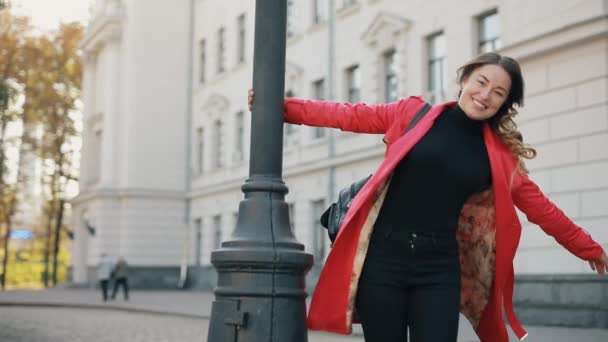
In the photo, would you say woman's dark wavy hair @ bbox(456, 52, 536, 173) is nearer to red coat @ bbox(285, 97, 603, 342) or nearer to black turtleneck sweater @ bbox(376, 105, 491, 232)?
red coat @ bbox(285, 97, 603, 342)

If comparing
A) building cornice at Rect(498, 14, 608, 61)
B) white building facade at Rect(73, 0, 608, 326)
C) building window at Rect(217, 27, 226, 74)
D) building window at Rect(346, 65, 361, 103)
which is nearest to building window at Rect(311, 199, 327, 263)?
white building facade at Rect(73, 0, 608, 326)

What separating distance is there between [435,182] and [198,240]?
117 ft

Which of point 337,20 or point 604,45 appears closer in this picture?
point 604,45

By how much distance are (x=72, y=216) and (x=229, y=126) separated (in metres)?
14.9

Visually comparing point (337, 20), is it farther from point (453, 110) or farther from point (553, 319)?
point (453, 110)

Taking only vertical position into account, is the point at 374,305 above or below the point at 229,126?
below

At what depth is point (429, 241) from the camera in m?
3.97

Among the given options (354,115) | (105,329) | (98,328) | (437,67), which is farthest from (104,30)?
(354,115)

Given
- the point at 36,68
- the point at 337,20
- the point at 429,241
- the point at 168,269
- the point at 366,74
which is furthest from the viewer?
the point at 36,68

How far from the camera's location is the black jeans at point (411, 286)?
3.98 meters

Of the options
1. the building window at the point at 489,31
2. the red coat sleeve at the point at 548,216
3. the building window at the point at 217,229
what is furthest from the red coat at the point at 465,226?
the building window at the point at 217,229

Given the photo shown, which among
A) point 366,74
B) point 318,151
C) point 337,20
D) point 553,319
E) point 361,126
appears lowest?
point 553,319

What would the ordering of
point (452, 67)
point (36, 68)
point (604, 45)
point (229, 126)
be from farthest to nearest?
1. point (36, 68)
2. point (229, 126)
3. point (452, 67)
4. point (604, 45)

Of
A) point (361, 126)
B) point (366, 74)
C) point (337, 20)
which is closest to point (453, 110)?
point (361, 126)
